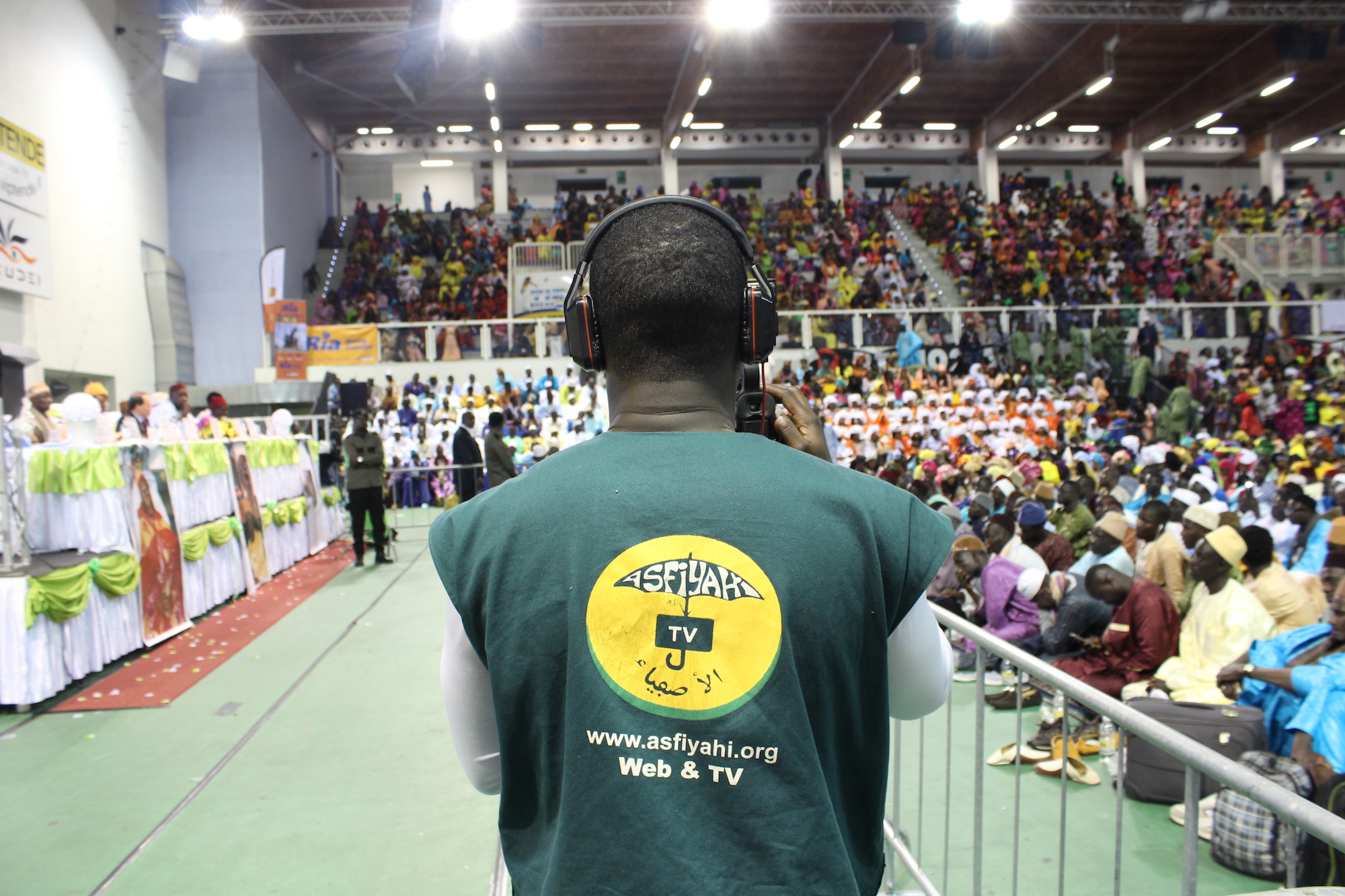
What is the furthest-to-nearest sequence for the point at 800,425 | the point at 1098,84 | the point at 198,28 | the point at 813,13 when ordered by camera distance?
the point at 1098,84
the point at 813,13
the point at 198,28
the point at 800,425

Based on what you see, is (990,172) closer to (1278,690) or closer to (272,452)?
(272,452)

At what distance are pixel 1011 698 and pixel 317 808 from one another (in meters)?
3.53

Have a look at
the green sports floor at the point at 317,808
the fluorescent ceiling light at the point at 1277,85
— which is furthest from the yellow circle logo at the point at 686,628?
the fluorescent ceiling light at the point at 1277,85

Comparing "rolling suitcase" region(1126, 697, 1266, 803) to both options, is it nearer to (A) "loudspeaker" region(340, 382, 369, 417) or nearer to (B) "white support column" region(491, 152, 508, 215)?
(A) "loudspeaker" region(340, 382, 369, 417)

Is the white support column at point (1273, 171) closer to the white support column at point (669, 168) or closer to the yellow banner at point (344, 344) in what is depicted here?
the white support column at point (669, 168)

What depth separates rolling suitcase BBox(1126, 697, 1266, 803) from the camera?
311cm

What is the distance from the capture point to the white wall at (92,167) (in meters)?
11.5

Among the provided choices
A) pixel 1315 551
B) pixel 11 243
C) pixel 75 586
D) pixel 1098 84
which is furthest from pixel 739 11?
pixel 75 586

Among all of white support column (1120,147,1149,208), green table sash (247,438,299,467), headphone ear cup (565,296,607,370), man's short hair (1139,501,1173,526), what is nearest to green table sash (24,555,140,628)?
green table sash (247,438,299,467)

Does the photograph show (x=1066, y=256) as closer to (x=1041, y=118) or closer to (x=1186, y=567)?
(x=1041, y=118)

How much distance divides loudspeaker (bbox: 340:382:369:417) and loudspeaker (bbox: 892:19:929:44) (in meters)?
13.2

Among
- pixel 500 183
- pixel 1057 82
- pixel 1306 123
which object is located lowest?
pixel 500 183

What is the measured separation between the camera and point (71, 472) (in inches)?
191

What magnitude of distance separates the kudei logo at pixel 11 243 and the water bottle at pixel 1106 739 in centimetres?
1329
